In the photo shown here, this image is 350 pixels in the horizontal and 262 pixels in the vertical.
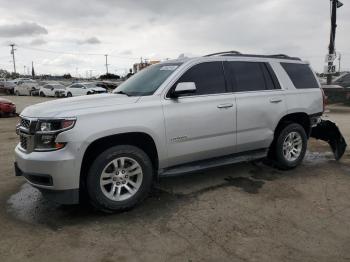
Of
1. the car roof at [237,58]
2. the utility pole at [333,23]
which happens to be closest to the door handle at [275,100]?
the car roof at [237,58]

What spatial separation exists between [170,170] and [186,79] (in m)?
1.25

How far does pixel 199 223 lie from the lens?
4172 mm

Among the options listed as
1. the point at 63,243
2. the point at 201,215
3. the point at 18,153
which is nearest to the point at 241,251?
the point at 201,215

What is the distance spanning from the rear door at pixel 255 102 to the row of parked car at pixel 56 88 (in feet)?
77.9

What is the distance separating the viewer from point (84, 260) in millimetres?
3410

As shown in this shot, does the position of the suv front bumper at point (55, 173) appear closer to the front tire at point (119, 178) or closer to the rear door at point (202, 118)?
the front tire at point (119, 178)

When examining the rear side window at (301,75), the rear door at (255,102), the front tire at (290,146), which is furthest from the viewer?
the rear side window at (301,75)

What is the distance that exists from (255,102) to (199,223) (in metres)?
2.25

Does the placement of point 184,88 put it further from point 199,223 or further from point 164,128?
point 199,223

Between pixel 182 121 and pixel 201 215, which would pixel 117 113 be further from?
pixel 201 215

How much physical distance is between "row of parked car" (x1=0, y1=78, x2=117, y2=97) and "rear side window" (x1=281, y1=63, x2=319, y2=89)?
23348mm

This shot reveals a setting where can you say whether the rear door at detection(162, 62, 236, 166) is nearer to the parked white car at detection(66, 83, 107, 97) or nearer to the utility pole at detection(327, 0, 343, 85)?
the utility pole at detection(327, 0, 343, 85)

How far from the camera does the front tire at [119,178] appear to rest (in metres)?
4.21

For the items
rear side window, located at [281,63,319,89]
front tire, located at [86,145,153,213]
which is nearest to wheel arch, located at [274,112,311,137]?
rear side window, located at [281,63,319,89]
